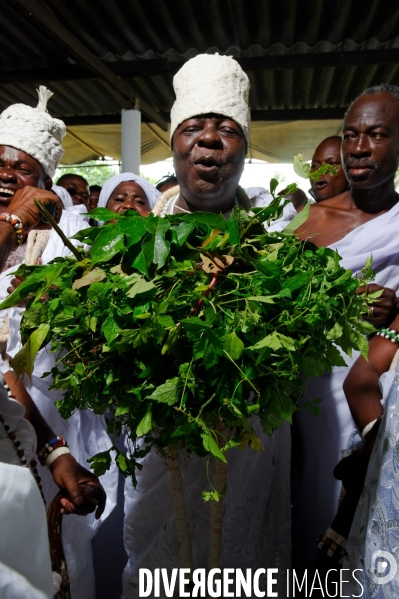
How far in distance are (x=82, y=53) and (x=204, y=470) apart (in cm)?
325

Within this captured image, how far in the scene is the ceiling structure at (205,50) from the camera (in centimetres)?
347

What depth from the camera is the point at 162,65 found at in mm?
4051

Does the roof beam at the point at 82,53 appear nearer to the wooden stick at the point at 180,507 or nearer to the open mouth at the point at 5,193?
the open mouth at the point at 5,193

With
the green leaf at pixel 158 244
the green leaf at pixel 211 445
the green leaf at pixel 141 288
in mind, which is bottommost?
the green leaf at pixel 211 445

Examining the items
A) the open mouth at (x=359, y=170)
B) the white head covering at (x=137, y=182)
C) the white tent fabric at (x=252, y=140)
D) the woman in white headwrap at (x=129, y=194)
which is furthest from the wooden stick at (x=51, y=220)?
the white tent fabric at (x=252, y=140)

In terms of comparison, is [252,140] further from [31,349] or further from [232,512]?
[31,349]

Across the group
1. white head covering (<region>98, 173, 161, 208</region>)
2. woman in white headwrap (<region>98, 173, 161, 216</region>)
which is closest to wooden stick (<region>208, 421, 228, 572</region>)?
woman in white headwrap (<region>98, 173, 161, 216</region>)

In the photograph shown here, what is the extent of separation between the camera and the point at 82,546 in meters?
1.67

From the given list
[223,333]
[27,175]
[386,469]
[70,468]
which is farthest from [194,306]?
[27,175]

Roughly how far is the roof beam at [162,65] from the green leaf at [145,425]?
3.33 metres

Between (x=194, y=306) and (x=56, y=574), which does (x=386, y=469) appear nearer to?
(x=194, y=306)

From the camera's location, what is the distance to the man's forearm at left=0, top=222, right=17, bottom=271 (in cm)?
123

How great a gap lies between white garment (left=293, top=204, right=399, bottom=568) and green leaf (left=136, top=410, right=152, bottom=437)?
81 centimetres

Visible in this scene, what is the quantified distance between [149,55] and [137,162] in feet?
3.27
